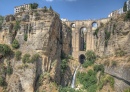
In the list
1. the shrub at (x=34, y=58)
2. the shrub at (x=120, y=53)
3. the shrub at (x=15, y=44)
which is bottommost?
the shrub at (x=34, y=58)

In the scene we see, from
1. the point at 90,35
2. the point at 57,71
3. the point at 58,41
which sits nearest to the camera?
the point at 57,71

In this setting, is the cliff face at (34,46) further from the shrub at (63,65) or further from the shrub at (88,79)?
the shrub at (88,79)

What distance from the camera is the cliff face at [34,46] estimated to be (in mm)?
36688

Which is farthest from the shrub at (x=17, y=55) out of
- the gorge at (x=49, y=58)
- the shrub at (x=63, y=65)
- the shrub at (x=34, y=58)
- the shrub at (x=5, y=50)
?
the shrub at (x=63, y=65)

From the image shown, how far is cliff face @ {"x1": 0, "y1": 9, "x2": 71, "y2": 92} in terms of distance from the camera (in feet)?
120

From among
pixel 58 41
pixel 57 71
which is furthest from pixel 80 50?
pixel 57 71

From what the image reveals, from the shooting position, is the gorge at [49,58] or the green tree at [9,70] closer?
the gorge at [49,58]

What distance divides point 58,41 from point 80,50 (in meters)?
12.3

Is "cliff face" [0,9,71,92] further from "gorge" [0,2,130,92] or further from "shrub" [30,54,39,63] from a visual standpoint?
"shrub" [30,54,39,63]

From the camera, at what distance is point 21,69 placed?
37031 mm

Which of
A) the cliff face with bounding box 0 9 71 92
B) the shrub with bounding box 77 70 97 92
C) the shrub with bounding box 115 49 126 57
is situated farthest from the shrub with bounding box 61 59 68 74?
the shrub with bounding box 115 49 126 57

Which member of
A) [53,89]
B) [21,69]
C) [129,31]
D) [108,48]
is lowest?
[53,89]

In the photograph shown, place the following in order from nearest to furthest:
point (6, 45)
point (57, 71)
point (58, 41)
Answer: point (6, 45) → point (57, 71) → point (58, 41)

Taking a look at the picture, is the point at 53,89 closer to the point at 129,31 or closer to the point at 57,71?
the point at 57,71
